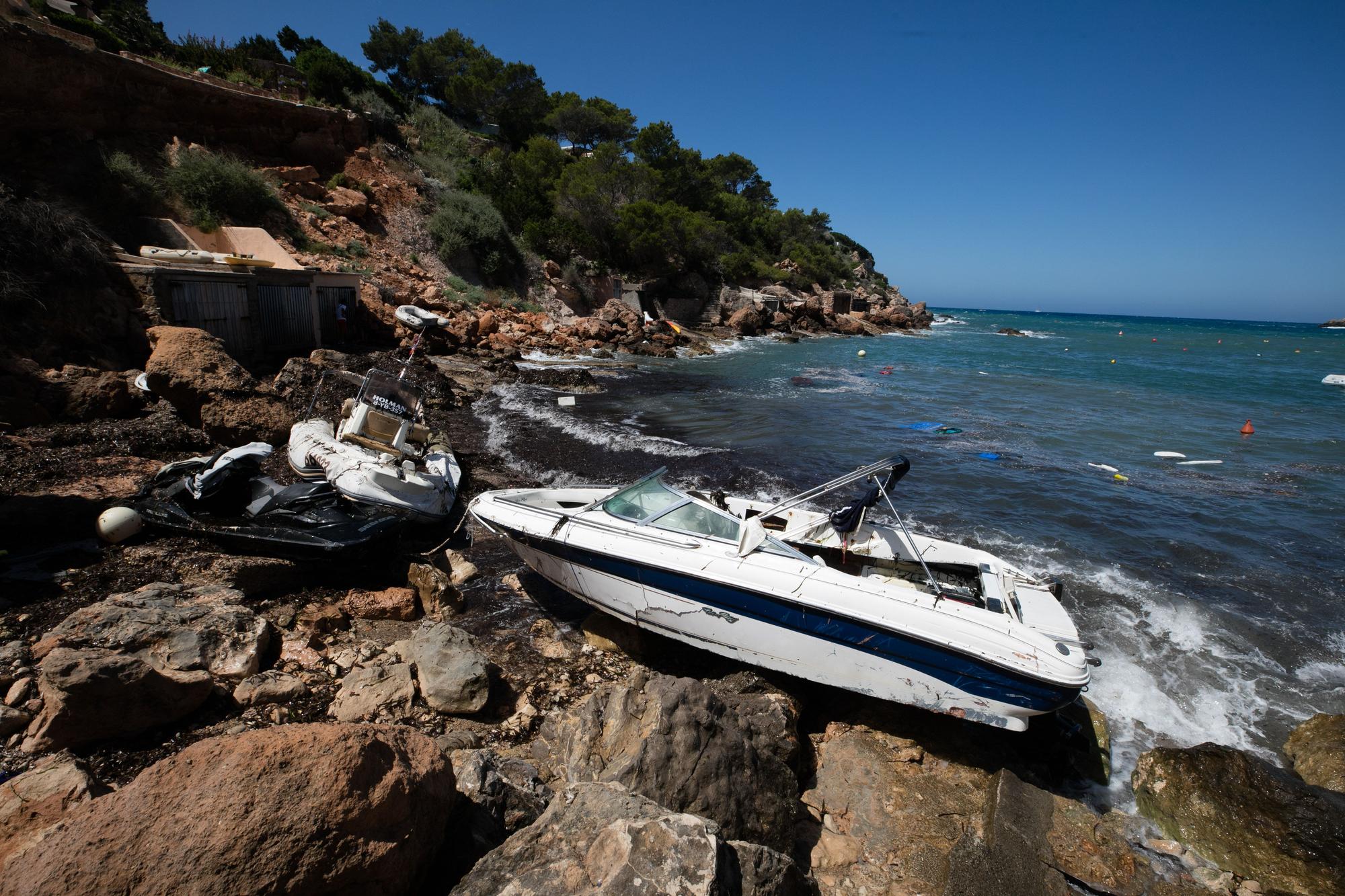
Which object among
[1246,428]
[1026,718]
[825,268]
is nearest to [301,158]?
[1026,718]

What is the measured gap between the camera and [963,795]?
416 centimetres

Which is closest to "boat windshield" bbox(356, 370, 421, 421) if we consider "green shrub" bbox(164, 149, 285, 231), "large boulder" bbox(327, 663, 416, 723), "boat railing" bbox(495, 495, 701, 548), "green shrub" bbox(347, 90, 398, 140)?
"boat railing" bbox(495, 495, 701, 548)

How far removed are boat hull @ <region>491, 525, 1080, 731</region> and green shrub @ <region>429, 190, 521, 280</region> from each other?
25.6m

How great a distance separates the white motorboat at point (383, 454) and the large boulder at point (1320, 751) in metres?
8.23

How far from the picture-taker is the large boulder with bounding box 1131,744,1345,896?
12.1 feet

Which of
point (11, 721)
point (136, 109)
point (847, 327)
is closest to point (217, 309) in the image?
point (11, 721)

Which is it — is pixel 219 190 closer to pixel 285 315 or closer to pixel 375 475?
pixel 285 315

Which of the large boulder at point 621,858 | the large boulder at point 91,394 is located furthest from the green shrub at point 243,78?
the large boulder at point 621,858

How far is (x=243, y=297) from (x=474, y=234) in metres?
16.9

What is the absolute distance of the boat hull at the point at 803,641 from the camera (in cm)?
431

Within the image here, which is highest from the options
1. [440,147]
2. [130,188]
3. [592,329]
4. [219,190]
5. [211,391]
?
[440,147]

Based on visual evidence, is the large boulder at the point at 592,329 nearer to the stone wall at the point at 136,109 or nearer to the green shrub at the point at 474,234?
the green shrub at the point at 474,234

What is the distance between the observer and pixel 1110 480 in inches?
446

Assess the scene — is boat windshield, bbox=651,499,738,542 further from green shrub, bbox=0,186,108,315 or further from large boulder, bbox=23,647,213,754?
green shrub, bbox=0,186,108,315
